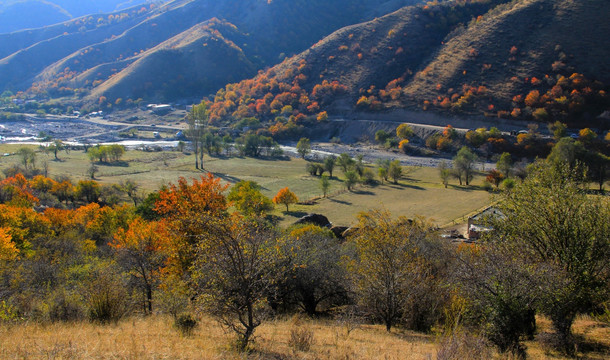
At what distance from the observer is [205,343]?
35.9ft

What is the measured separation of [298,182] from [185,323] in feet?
189

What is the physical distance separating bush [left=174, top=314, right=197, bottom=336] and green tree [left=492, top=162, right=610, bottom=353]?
1046cm

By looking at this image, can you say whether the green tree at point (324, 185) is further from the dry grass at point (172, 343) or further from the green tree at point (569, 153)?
the dry grass at point (172, 343)

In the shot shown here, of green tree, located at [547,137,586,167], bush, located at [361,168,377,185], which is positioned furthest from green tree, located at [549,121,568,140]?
bush, located at [361,168,377,185]

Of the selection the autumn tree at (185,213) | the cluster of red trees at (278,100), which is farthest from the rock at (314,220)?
the cluster of red trees at (278,100)

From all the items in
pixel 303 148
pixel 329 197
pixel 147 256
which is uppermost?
pixel 303 148

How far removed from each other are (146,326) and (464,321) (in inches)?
406

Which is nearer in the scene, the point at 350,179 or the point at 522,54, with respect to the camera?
the point at 350,179

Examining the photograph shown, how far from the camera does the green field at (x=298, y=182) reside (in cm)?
5053

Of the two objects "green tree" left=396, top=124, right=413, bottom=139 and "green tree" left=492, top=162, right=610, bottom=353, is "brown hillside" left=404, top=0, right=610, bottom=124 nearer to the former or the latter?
"green tree" left=396, top=124, right=413, bottom=139

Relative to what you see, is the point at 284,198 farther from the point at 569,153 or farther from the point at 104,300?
the point at 569,153

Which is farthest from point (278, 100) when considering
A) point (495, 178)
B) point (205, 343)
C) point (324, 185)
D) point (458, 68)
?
point (205, 343)

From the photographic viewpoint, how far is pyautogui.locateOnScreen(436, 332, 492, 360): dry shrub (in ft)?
30.1

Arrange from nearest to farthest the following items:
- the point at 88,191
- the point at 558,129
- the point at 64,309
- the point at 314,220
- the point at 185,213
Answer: the point at 64,309 < the point at 185,213 < the point at 314,220 < the point at 88,191 < the point at 558,129
